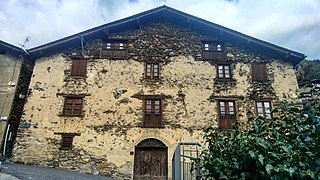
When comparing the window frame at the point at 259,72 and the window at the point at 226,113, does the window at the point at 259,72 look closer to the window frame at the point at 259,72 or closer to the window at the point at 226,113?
the window frame at the point at 259,72

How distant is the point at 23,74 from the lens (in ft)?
47.8

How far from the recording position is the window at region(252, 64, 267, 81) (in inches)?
581

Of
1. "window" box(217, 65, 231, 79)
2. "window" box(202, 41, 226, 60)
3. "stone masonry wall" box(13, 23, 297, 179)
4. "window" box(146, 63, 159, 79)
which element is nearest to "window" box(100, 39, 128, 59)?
"stone masonry wall" box(13, 23, 297, 179)

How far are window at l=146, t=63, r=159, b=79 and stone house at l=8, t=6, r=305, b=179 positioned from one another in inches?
2.4

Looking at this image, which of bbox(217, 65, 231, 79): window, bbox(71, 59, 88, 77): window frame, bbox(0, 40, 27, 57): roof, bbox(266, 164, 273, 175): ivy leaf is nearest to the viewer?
bbox(266, 164, 273, 175): ivy leaf

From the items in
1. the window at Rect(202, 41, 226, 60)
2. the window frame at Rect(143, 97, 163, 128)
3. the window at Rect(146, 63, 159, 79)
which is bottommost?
the window frame at Rect(143, 97, 163, 128)

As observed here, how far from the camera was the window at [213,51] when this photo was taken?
15.2 metres

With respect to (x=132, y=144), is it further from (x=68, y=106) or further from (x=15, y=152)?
(x=15, y=152)

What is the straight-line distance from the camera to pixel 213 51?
15.4 metres

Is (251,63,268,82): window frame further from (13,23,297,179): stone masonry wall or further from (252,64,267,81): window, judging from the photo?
(13,23,297,179): stone masonry wall

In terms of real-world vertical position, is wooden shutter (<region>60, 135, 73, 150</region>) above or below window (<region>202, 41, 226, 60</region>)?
below

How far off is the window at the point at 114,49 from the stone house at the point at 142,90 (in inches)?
2.5

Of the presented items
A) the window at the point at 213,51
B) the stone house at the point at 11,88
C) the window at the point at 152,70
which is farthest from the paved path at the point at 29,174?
the window at the point at 213,51

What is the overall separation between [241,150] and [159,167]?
1037cm
